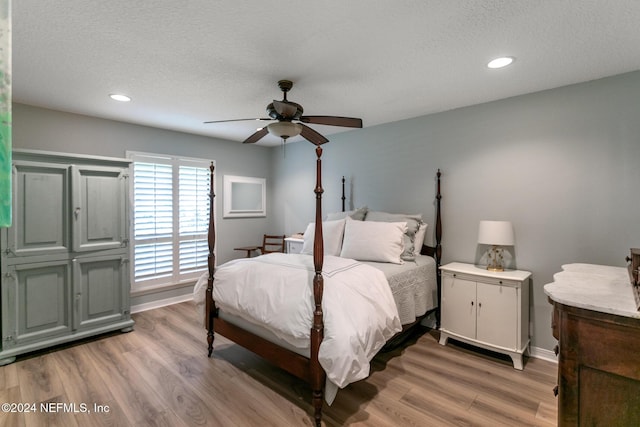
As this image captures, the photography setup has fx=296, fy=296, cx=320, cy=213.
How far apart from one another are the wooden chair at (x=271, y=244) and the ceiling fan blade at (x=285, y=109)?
9.77 ft

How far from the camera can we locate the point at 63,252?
3.03 m

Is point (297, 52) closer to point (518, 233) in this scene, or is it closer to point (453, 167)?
point (453, 167)

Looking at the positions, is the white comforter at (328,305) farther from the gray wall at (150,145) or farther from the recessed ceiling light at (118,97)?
the gray wall at (150,145)

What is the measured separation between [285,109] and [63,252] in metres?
2.71

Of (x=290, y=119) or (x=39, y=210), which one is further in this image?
(x=39, y=210)

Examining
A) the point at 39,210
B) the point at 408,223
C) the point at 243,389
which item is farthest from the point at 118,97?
the point at 408,223

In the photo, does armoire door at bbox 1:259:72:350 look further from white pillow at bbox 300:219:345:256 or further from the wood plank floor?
white pillow at bbox 300:219:345:256

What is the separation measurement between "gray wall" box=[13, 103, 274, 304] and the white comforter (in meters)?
2.50

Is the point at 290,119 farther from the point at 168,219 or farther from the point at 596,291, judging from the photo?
the point at 168,219

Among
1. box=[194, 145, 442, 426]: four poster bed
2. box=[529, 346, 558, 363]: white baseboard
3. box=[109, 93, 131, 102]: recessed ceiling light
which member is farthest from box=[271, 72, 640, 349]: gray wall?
box=[109, 93, 131, 102]: recessed ceiling light

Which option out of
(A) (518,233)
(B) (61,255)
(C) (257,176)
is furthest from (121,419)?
(C) (257,176)

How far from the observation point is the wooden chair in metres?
5.26

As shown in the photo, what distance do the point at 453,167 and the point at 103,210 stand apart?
3971 mm

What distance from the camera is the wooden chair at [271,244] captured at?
5262 mm
